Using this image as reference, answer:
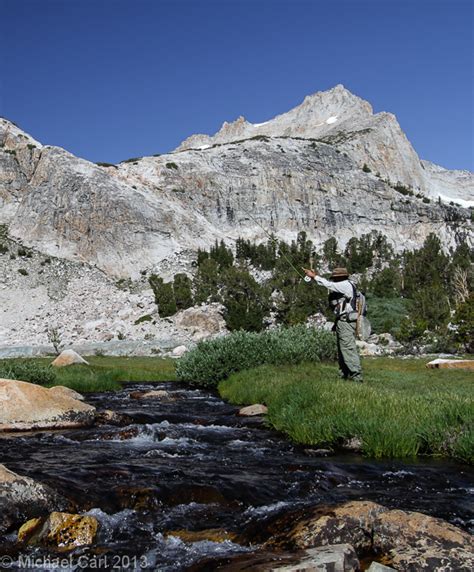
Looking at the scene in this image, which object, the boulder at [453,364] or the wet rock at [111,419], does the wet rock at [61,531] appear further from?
the boulder at [453,364]

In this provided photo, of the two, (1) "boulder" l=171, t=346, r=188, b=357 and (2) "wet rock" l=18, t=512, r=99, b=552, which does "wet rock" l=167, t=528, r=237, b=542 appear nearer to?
(2) "wet rock" l=18, t=512, r=99, b=552

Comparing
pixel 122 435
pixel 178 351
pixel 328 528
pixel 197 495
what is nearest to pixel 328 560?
pixel 328 528

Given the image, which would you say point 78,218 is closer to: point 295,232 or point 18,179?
point 18,179

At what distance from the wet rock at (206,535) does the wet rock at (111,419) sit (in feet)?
23.7

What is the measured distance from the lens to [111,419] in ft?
42.8

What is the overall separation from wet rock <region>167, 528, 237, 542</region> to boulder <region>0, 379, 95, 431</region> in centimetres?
724

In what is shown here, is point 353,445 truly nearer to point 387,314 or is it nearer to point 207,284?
point 387,314

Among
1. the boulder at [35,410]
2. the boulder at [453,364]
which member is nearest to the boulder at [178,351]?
the boulder at [453,364]

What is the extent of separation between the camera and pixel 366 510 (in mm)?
5480

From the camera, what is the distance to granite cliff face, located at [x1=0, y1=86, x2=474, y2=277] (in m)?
77.4

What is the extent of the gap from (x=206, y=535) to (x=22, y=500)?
87.4 inches

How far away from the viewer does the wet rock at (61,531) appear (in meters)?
5.46

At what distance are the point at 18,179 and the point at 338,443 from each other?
8511 centimetres

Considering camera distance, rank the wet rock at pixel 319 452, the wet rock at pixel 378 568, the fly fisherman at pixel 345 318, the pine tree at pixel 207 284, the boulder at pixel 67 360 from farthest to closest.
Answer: the pine tree at pixel 207 284 → the boulder at pixel 67 360 → the fly fisherman at pixel 345 318 → the wet rock at pixel 319 452 → the wet rock at pixel 378 568
